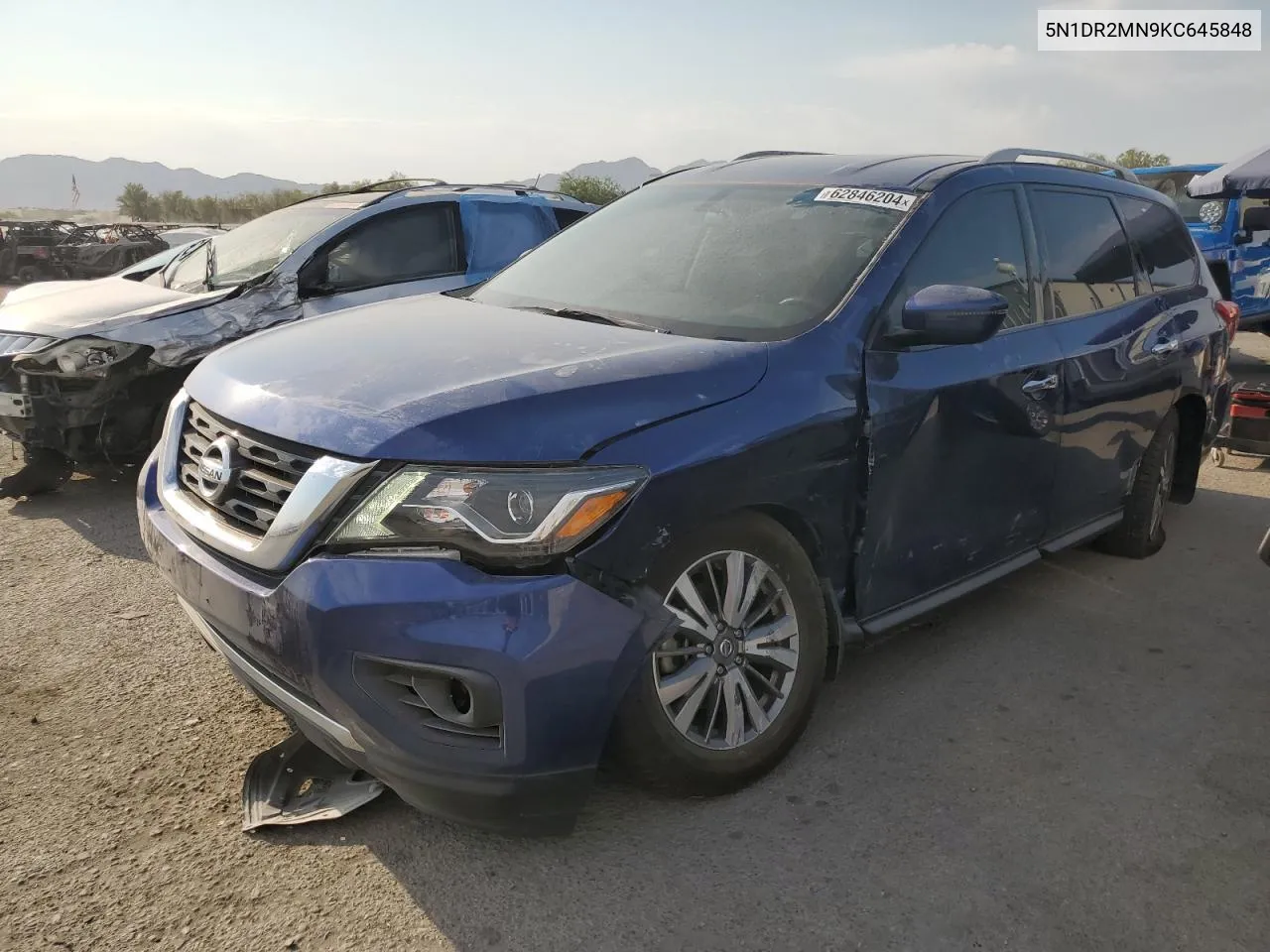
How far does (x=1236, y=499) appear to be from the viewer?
6.23 m

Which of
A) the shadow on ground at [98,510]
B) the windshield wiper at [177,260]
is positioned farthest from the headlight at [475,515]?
the windshield wiper at [177,260]

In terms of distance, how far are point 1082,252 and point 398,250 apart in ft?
13.4

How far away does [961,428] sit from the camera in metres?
3.31

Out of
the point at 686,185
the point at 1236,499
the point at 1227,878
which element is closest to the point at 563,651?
the point at 1227,878

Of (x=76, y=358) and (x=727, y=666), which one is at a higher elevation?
(x=76, y=358)

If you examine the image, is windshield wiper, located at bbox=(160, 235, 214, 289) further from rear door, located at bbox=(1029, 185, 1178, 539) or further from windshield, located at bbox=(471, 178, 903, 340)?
rear door, located at bbox=(1029, 185, 1178, 539)

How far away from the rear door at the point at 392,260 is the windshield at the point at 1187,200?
756cm

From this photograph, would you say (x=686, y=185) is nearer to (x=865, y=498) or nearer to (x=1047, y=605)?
(x=865, y=498)

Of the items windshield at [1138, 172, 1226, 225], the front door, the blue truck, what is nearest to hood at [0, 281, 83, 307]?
the front door

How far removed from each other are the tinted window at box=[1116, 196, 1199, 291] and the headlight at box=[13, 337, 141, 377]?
506cm

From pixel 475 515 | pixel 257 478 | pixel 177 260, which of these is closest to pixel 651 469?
pixel 475 515

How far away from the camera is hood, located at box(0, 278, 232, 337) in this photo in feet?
17.7

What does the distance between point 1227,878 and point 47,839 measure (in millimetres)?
3047

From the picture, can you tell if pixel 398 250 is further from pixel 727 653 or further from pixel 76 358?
pixel 727 653
